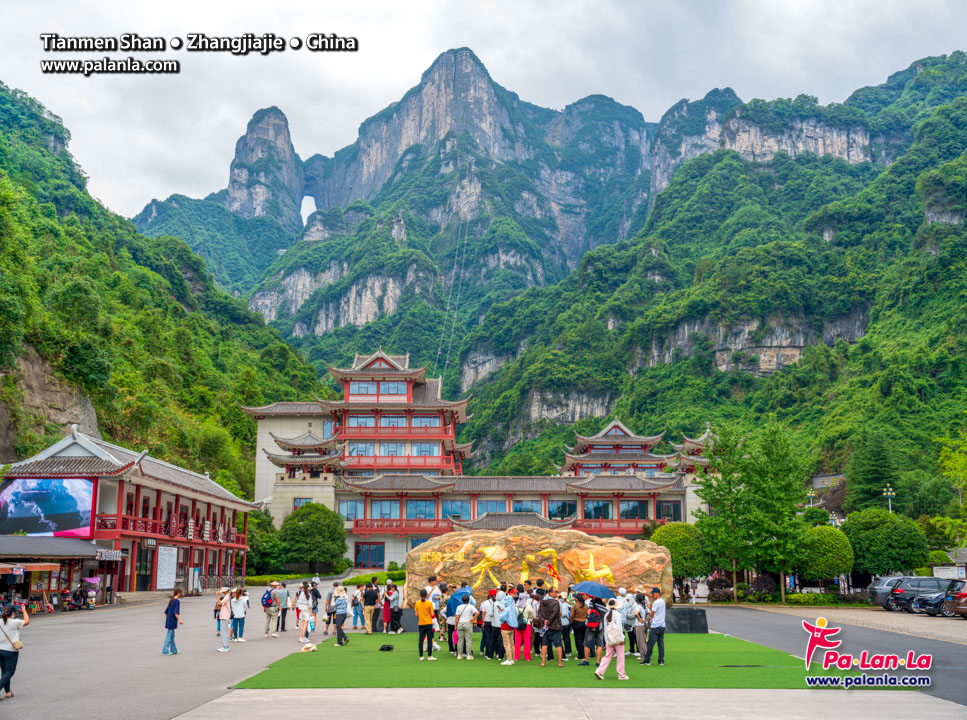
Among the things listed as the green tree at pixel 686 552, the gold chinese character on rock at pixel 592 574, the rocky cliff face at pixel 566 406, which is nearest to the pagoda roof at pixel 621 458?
the green tree at pixel 686 552

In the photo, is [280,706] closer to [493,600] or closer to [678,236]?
[493,600]

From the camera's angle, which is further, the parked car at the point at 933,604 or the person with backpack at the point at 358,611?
the parked car at the point at 933,604

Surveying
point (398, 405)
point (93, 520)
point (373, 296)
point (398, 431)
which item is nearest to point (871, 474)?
point (398, 431)

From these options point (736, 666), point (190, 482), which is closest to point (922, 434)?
point (190, 482)

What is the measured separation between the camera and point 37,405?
44.6 m

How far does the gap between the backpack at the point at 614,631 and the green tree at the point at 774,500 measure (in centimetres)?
2596

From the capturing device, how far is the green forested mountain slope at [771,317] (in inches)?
3752

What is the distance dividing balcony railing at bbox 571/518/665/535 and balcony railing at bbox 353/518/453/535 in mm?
10530

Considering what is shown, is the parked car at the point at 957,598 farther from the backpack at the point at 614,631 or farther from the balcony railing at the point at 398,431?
the balcony railing at the point at 398,431

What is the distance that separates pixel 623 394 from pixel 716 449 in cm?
8523

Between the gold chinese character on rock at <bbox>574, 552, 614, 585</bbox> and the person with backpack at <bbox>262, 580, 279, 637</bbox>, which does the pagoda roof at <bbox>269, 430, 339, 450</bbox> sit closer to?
the person with backpack at <bbox>262, 580, 279, 637</bbox>

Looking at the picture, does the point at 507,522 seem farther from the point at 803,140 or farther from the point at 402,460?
the point at 803,140

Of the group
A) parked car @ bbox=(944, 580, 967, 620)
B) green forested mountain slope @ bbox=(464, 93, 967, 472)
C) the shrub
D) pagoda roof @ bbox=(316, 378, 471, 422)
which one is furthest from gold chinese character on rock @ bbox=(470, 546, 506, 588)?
green forested mountain slope @ bbox=(464, 93, 967, 472)

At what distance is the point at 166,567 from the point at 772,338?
10163cm
